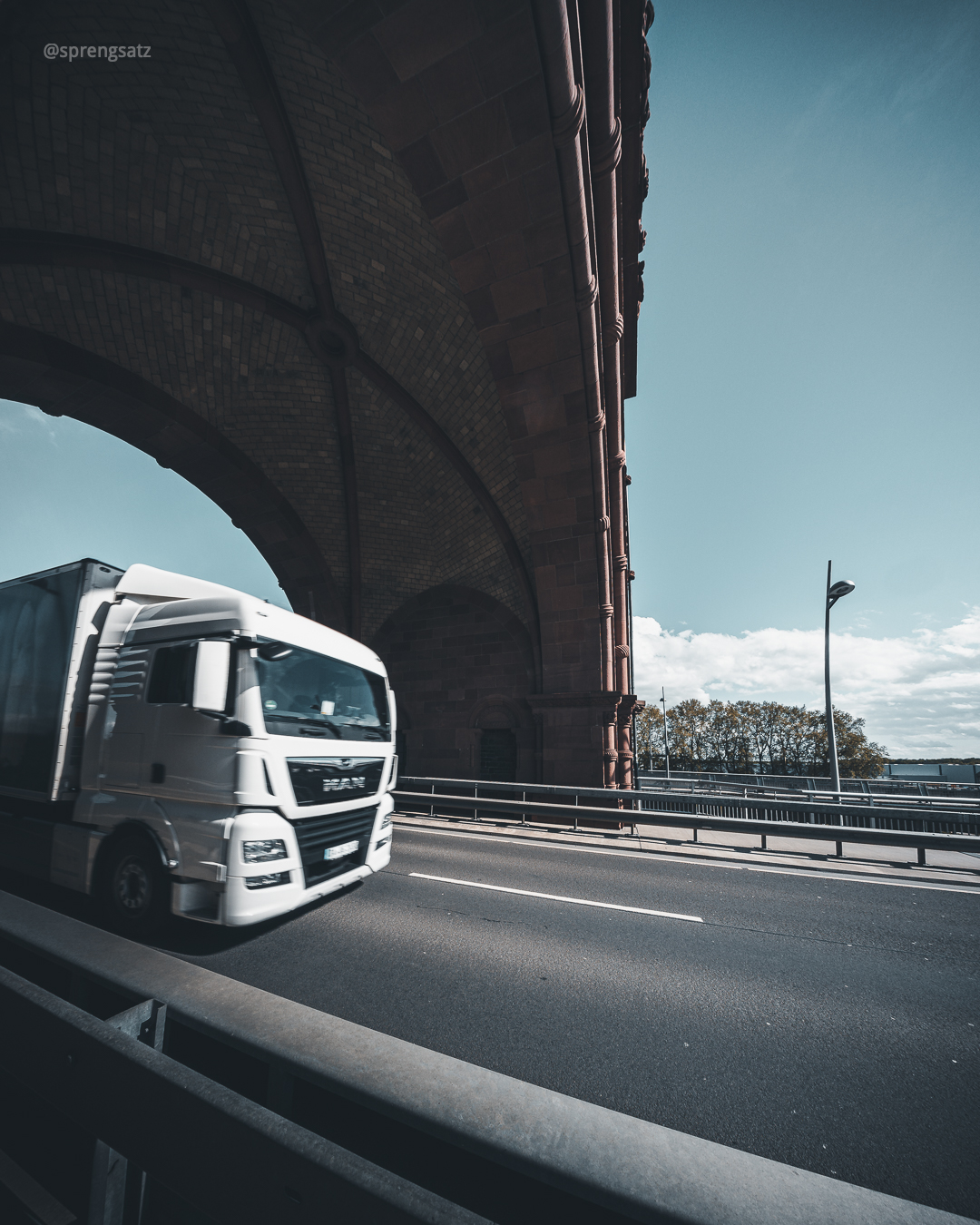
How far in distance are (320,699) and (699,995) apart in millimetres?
3722

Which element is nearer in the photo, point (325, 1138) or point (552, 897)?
point (325, 1138)

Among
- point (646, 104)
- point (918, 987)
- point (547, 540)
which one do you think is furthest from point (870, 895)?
Result: point (646, 104)

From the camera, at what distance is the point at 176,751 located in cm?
404

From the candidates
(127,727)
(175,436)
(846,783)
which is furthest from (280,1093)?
(846,783)

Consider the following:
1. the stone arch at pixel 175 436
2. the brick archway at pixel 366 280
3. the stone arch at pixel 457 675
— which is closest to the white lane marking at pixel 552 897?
the brick archway at pixel 366 280

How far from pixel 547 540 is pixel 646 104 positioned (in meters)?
8.08

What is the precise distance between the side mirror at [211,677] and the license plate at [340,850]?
1.49 metres

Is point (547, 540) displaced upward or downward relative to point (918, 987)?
upward

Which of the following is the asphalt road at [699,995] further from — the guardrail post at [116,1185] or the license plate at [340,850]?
the guardrail post at [116,1185]

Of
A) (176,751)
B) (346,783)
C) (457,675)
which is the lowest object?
(346,783)

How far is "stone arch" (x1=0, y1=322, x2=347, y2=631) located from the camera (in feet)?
35.2

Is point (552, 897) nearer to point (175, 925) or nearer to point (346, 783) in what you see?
point (346, 783)

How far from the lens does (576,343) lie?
9148 millimetres

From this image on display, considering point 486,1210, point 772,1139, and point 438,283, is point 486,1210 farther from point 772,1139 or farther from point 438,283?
point 438,283
